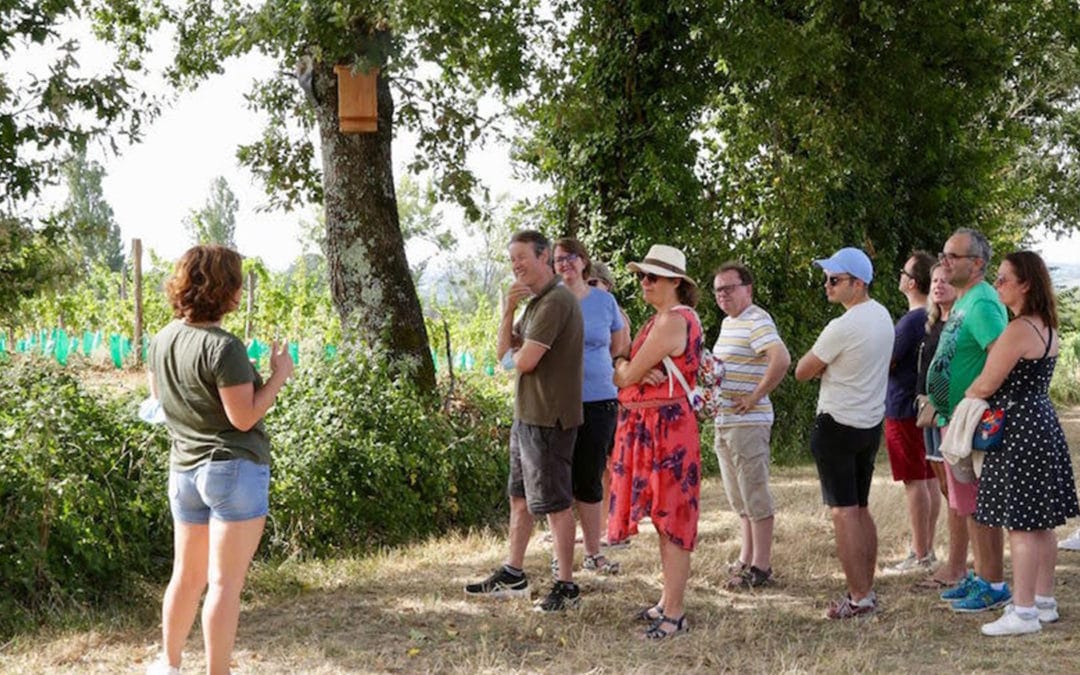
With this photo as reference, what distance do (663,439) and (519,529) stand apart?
1071 millimetres

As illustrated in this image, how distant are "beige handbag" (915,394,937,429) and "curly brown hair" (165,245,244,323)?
348 cm

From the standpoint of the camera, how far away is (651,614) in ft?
17.6

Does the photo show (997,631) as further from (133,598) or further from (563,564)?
(133,598)

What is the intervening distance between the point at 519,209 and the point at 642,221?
1.32m

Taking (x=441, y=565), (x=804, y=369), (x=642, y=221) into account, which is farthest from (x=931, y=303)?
(x=642, y=221)

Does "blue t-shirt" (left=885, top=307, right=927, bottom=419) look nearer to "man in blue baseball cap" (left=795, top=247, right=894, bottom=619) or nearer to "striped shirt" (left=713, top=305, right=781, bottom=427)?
"striped shirt" (left=713, top=305, right=781, bottom=427)

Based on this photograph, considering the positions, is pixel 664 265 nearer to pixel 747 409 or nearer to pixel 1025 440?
pixel 747 409

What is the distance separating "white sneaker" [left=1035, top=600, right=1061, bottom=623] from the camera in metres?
5.38

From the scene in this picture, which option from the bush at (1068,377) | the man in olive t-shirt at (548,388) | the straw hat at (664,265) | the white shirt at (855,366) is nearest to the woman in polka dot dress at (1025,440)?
the white shirt at (855,366)

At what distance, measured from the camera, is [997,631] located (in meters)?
5.16

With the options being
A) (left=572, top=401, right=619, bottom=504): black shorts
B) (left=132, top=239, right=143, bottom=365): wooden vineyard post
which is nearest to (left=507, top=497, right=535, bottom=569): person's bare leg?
(left=572, top=401, right=619, bottom=504): black shorts

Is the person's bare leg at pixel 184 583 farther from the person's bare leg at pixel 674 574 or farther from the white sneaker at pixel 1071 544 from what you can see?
the white sneaker at pixel 1071 544

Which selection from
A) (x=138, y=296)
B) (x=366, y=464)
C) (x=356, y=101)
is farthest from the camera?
(x=138, y=296)

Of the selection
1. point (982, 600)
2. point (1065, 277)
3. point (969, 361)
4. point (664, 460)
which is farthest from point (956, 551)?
point (1065, 277)
